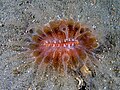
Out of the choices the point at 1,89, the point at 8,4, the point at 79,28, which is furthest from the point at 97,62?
the point at 8,4

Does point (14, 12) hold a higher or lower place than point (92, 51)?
higher

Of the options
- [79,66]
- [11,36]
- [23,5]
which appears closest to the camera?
[79,66]

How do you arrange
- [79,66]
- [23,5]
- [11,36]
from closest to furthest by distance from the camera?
[79,66]
[11,36]
[23,5]

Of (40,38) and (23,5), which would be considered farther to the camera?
(23,5)

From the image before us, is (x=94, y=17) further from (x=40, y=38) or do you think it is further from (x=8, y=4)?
(x=8, y=4)

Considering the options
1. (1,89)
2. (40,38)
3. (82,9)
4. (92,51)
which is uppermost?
(82,9)

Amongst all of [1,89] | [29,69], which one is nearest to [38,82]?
[29,69]

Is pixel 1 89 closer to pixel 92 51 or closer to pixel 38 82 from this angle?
pixel 38 82
